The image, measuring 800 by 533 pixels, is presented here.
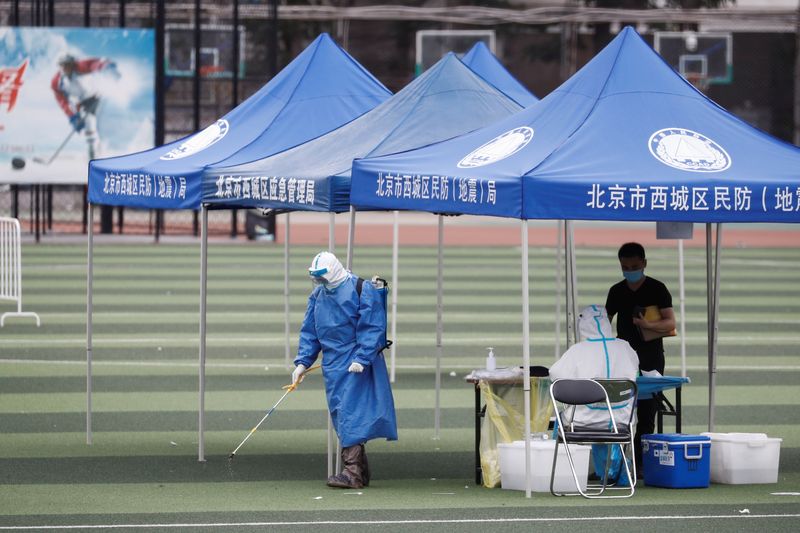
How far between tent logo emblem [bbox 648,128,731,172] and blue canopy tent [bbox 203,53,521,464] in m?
2.02

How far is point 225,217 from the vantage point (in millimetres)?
40375

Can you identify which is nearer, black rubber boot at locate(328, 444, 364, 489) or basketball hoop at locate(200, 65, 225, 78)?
black rubber boot at locate(328, 444, 364, 489)

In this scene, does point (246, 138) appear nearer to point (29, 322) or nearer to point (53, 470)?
point (53, 470)

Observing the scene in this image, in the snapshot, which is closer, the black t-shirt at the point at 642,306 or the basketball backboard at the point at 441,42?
the black t-shirt at the point at 642,306

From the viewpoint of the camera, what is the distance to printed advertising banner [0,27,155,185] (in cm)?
3297

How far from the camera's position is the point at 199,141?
12.8m

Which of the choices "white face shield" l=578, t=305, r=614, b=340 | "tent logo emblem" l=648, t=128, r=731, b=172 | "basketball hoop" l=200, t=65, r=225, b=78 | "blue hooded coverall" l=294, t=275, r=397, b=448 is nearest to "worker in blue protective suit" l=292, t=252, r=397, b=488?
"blue hooded coverall" l=294, t=275, r=397, b=448

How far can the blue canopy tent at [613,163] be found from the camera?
9.59m

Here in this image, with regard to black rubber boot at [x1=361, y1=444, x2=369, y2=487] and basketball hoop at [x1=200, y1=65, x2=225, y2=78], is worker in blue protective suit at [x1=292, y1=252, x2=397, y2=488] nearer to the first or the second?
black rubber boot at [x1=361, y1=444, x2=369, y2=487]

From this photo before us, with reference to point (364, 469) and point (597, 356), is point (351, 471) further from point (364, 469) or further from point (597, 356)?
point (597, 356)

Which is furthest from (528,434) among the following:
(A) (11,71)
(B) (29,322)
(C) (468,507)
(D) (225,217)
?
(D) (225,217)

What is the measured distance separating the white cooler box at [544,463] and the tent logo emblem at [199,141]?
3.89 m

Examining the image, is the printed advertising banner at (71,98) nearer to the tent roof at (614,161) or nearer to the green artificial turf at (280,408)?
the green artificial turf at (280,408)

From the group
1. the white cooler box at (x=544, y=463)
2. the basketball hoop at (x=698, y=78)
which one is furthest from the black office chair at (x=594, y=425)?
the basketball hoop at (x=698, y=78)
